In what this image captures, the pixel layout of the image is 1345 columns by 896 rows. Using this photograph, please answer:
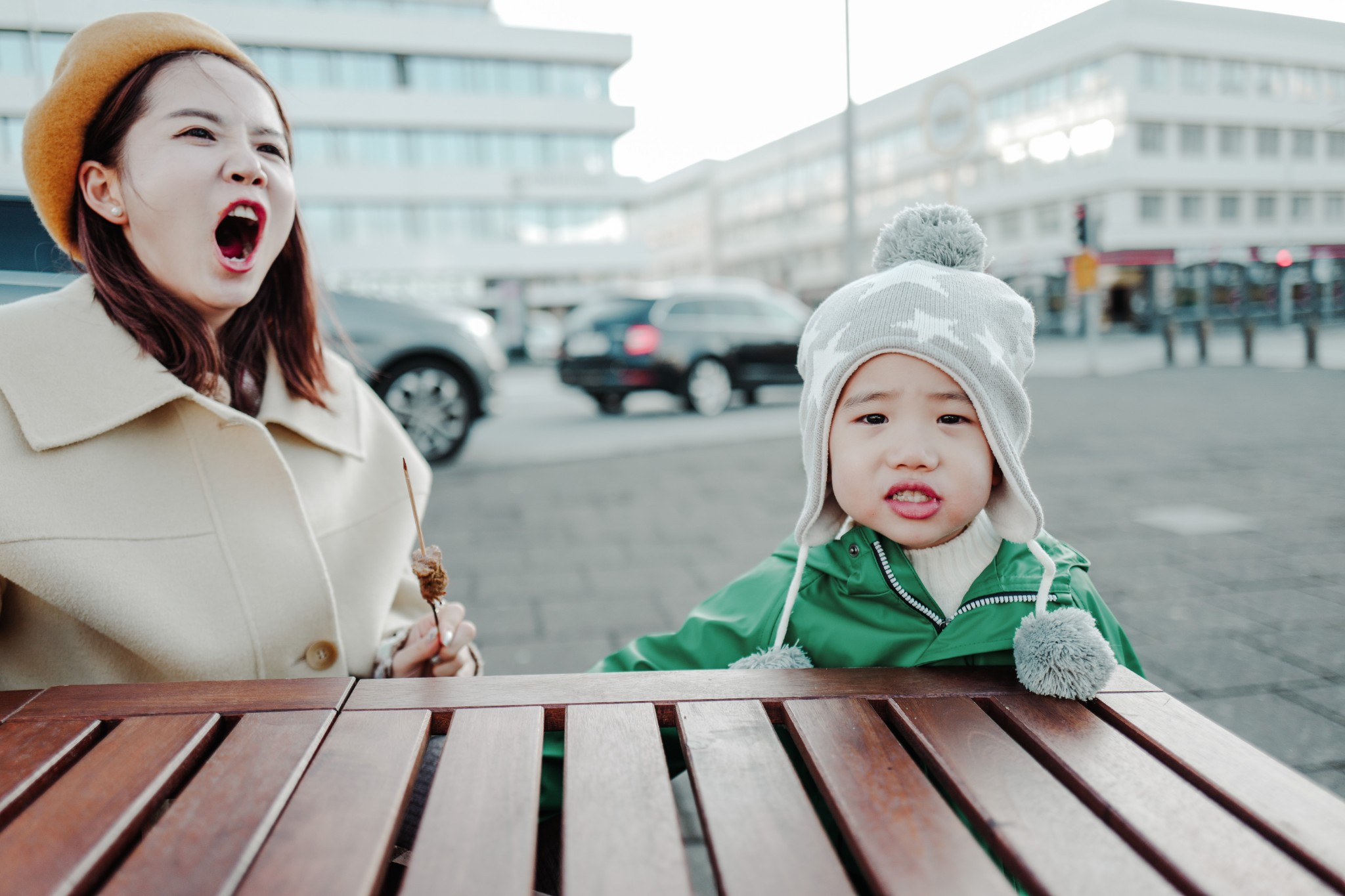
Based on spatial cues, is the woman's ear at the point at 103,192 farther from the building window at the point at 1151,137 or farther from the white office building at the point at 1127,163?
the building window at the point at 1151,137

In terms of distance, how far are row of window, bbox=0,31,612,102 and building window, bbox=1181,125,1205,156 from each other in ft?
93.3

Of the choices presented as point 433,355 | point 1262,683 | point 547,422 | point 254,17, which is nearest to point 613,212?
point 254,17

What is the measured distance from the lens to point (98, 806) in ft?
3.08

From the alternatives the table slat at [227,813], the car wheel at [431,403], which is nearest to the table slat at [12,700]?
the table slat at [227,813]

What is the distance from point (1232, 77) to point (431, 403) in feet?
38.0

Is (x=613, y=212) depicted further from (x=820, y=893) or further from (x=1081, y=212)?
(x=820, y=893)

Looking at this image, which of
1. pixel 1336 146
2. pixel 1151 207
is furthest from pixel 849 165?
pixel 1151 207

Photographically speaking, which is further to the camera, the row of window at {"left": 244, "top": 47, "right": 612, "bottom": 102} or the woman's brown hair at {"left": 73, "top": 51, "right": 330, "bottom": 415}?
the row of window at {"left": 244, "top": 47, "right": 612, "bottom": 102}

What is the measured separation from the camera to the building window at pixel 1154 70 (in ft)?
55.7

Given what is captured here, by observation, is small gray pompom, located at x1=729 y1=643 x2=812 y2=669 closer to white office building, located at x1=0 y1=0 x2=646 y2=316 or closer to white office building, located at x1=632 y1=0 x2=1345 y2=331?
white office building, located at x1=632 y1=0 x2=1345 y2=331

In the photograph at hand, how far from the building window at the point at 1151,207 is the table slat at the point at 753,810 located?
27.9m

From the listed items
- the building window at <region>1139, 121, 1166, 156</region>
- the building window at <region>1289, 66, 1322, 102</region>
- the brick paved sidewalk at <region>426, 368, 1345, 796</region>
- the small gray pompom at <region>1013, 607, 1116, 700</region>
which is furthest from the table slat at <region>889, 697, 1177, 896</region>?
the building window at <region>1139, 121, 1166, 156</region>

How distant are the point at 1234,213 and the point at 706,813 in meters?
18.7

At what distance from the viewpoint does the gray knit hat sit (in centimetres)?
121
